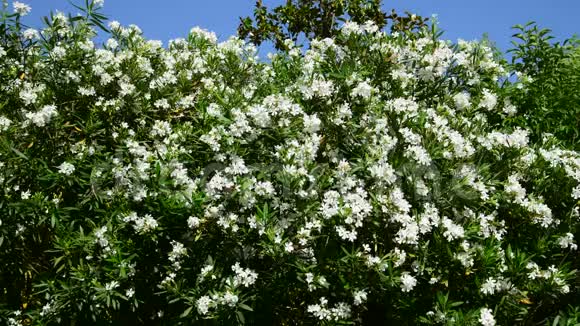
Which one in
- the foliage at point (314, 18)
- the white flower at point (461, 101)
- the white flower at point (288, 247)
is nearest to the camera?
the white flower at point (288, 247)

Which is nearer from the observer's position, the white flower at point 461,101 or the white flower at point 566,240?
the white flower at point 566,240

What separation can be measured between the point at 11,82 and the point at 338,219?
11.4 feet

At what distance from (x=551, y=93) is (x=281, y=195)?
3.37 meters

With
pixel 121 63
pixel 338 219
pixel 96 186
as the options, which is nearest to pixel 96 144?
pixel 96 186

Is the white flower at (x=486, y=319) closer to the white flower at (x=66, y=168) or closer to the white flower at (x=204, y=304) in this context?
the white flower at (x=204, y=304)

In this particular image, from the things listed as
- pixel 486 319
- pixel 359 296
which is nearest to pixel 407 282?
pixel 359 296

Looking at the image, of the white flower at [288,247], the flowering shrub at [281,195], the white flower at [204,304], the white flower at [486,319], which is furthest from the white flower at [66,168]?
the white flower at [486,319]

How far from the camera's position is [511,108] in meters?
5.78

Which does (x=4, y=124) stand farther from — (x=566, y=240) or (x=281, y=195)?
(x=566, y=240)

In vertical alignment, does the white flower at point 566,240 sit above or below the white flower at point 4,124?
below

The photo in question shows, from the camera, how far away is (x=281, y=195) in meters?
4.60

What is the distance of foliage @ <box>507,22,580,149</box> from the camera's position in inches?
237

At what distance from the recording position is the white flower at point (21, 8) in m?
5.60

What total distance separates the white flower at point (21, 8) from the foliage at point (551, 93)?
15.7 ft
